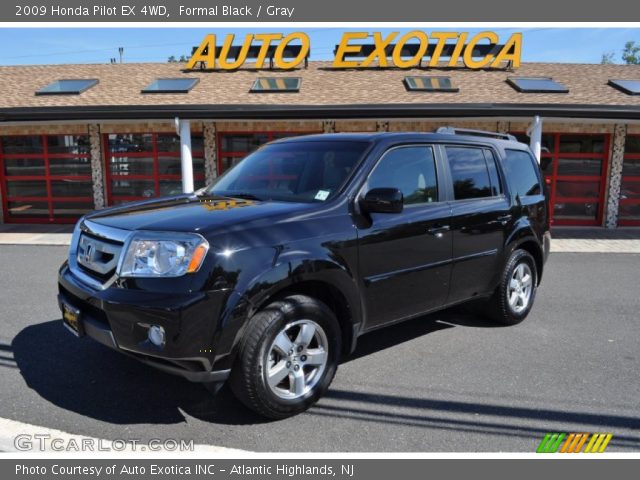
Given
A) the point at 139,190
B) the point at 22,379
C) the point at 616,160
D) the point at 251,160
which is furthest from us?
the point at 139,190

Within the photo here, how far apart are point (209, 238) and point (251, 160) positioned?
5.88 ft

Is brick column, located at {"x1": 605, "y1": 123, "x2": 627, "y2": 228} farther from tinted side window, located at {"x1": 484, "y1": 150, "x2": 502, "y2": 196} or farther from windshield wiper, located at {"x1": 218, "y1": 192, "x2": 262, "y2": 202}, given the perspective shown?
windshield wiper, located at {"x1": 218, "y1": 192, "x2": 262, "y2": 202}

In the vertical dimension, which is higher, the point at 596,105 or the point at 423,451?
the point at 596,105

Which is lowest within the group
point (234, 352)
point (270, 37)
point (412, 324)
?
point (412, 324)

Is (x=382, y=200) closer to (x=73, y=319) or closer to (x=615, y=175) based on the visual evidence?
(x=73, y=319)

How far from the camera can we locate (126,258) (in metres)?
3.09

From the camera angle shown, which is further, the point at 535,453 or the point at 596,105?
the point at 596,105

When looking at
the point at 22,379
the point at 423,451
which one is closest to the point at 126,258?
the point at 22,379

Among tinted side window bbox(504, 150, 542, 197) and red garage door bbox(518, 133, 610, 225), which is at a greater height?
tinted side window bbox(504, 150, 542, 197)

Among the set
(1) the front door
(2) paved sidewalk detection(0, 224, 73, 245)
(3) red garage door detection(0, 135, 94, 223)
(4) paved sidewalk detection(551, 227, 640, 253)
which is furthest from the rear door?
(3) red garage door detection(0, 135, 94, 223)

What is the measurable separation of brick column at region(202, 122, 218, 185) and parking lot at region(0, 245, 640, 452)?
27.6 ft

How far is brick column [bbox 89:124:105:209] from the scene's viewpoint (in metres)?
13.6

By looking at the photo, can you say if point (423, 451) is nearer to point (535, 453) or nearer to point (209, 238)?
point (535, 453)

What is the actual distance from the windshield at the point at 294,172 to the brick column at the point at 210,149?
30.3ft
